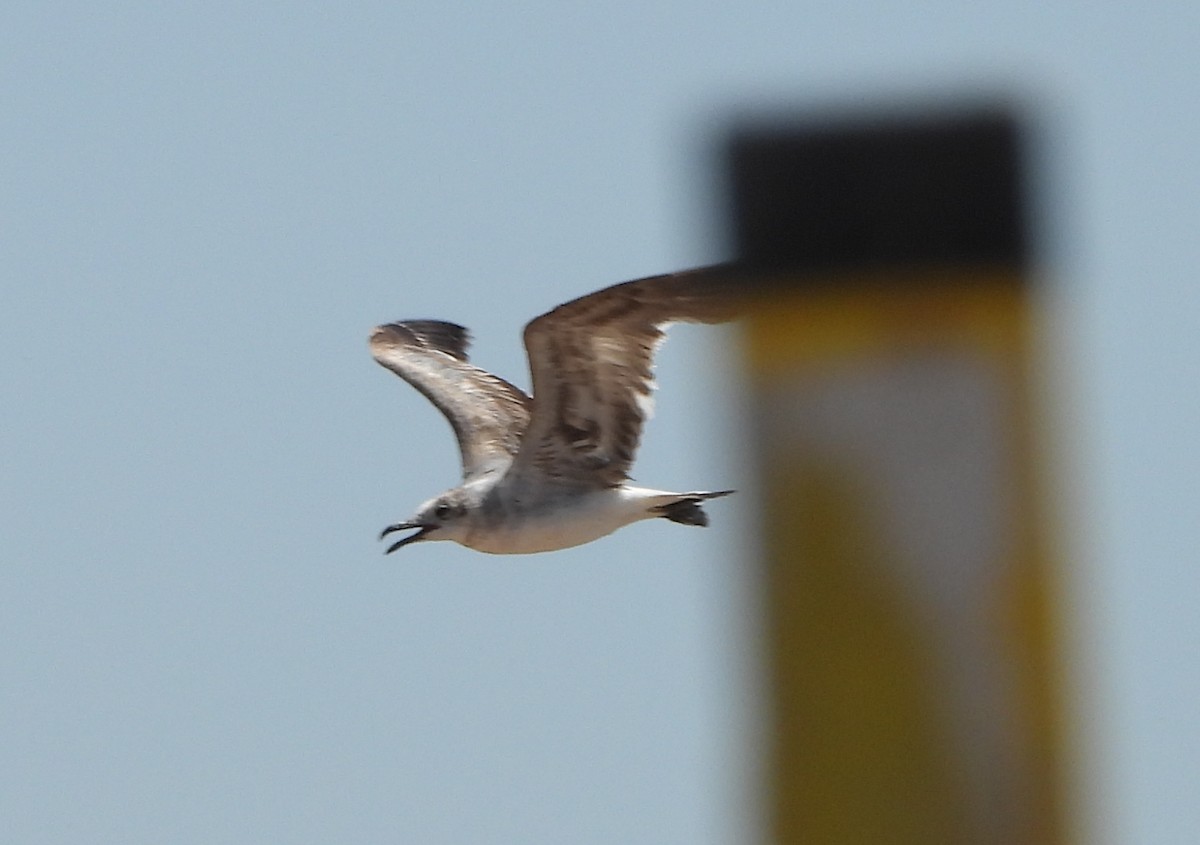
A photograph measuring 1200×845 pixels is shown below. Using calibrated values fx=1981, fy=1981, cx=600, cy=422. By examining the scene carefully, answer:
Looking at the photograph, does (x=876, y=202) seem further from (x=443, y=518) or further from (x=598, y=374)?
(x=443, y=518)

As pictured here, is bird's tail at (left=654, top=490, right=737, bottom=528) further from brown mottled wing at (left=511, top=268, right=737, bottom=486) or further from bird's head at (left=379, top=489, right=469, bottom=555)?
bird's head at (left=379, top=489, right=469, bottom=555)

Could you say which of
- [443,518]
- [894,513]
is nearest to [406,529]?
[443,518]

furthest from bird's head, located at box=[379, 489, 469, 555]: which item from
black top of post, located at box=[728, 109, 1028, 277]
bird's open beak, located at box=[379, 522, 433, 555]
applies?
black top of post, located at box=[728, 109, 1028, 277]

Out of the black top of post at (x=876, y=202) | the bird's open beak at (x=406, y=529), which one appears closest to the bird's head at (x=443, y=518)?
the bird's open beak at (x=406, y=529)

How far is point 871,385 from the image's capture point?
6.62 ft

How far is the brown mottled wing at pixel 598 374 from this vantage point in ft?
40.9

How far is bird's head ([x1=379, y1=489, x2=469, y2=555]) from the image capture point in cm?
1445

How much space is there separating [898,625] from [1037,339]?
32 cm

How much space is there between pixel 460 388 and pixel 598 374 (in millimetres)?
3503

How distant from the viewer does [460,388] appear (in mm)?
16641

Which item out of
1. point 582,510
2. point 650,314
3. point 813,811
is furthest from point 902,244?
point 582,510

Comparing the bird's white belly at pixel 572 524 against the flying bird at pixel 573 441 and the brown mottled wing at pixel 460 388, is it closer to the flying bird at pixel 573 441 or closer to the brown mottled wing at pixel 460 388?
the flying bird at pixel 573 441

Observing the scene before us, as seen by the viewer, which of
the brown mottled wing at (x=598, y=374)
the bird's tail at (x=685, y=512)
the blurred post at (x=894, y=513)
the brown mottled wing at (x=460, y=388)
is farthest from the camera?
the brown mottled wing at (x=460, y=388)

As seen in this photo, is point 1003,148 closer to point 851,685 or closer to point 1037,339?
point 1037,339
